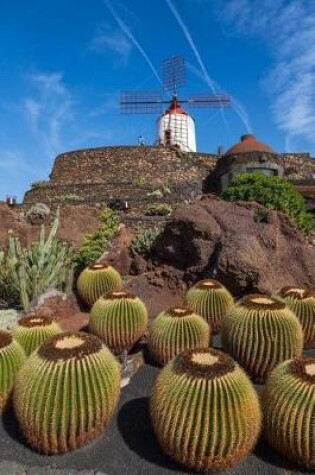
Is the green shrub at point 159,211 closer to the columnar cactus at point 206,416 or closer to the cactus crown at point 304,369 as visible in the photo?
the cactus crown at point 304,369

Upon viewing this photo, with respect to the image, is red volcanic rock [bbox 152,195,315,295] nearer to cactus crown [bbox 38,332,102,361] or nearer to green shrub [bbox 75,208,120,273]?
green shrub [bbox 75,208,120,273]

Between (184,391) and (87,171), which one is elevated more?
(87,171)

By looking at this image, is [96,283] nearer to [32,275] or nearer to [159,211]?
[32,275]

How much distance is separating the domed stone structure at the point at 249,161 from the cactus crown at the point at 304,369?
21048 mm

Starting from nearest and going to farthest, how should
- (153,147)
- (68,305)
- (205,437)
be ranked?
(205,437) → (68,305) → (153,147)

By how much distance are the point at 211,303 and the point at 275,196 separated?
6171 mm

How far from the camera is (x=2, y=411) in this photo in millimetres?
4445

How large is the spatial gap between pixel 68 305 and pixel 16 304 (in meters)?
1.62

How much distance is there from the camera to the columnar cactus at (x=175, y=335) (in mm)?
5316

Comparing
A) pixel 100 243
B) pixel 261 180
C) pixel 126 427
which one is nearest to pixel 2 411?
pixel 126 427

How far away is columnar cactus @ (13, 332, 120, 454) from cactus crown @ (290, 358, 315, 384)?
1537mm

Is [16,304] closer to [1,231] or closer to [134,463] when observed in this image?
[1,231]

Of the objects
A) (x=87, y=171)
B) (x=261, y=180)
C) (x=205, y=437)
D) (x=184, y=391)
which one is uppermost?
(x=87, y=171)

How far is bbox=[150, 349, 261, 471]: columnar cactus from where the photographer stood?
342 cm
